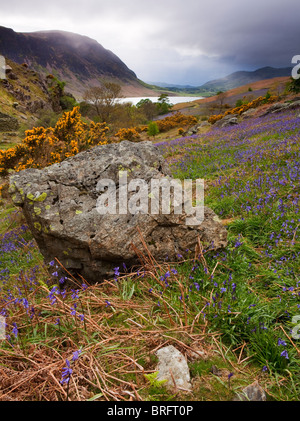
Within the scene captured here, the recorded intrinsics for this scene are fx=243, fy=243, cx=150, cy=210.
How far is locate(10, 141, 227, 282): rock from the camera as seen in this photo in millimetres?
3221

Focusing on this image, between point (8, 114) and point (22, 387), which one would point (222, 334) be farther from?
point (8, 114)

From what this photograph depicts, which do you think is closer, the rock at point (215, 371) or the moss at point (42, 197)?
the rock at point (215, 371)

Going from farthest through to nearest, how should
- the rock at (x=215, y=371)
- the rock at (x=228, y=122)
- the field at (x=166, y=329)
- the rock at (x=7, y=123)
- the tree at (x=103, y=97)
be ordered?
the tree at (x=103, y=97), the rock at (x=7, y=123), the rock at (x=228, y=122), the rock at (x=215, y=371), the field at (x=166, y=329)

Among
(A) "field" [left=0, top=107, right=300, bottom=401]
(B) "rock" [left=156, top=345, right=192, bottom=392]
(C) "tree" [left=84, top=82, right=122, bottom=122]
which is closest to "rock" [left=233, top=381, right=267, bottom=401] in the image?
(A) "field" [left=0, top=107, right=300, bottom=401]

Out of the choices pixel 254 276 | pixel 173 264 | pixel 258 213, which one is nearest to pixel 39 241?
pixel 173 264

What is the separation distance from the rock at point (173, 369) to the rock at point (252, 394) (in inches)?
14.5

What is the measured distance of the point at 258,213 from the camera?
5020 millimetres

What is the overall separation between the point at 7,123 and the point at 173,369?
116 ft

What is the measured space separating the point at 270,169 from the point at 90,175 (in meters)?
5.71

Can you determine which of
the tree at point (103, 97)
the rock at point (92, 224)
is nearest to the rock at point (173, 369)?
the rock at point (92, 224)

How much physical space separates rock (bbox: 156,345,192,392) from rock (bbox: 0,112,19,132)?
113 feet

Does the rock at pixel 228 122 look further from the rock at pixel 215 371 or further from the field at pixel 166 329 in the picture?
the rock at pixel 215 371

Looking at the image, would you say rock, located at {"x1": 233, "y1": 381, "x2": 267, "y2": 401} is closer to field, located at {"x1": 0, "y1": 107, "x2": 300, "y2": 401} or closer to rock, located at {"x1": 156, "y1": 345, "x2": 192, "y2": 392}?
field, located at {"x1": 0, "y1": 107, "x2": 300, "y2": 401}

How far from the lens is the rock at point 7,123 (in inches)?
1168
